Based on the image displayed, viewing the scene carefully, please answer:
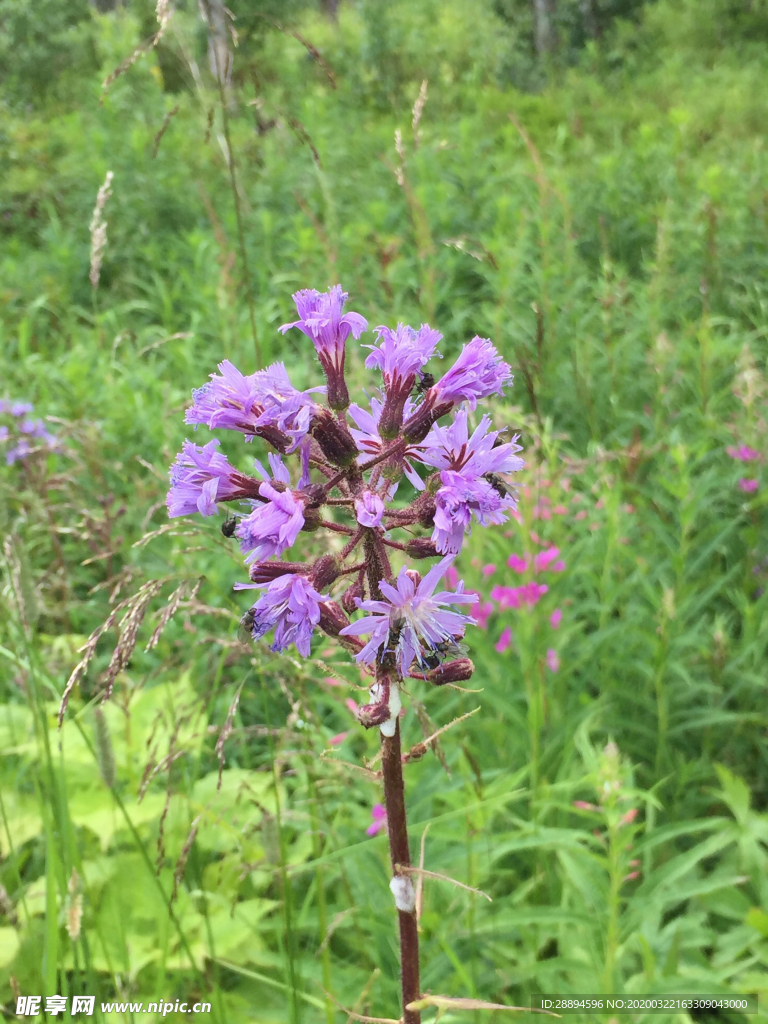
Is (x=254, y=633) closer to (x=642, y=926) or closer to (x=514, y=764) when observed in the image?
(x=642, y=926)

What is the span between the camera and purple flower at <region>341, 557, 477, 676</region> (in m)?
1.00

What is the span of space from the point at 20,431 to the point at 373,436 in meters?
2.97

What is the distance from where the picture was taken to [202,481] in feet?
3.63

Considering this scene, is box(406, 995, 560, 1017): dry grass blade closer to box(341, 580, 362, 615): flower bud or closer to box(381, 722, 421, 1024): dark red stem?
box(381, 722, 421, 1024): dark red stem

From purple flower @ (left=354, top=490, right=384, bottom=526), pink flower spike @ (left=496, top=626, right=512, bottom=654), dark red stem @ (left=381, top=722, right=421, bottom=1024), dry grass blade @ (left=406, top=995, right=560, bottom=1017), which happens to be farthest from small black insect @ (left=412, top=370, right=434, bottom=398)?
pink flower spike @ (left=496, top=626, right=512, bottom=654)

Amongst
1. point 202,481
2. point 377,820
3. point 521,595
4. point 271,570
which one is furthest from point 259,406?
point 521,595

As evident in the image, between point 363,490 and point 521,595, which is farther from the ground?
point 521,595

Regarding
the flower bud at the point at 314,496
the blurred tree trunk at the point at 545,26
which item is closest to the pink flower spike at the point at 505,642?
the flower bud at the point at 314,496

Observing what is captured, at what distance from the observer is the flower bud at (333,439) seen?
1046 mm

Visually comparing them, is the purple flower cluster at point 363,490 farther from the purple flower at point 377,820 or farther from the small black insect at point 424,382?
the purple flower at point 377,820

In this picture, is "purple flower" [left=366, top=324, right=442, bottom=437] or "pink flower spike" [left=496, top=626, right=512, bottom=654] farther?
"pink flower spike" [left=496, top=626, right=512, bottom=654]

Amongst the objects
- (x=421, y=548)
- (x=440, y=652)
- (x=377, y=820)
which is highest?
(x=421, y=548)

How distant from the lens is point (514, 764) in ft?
8.00

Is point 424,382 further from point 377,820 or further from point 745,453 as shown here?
point 745,453
